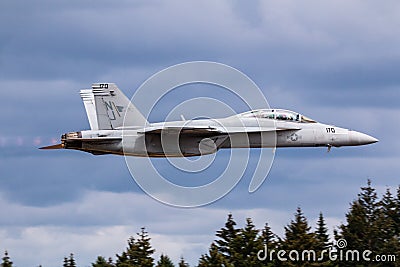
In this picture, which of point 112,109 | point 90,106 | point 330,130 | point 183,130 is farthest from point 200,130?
point 90,106

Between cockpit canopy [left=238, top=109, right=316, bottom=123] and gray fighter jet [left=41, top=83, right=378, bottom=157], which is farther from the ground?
cockpit canopy [left=238, top=109, right=316, bottom=123]

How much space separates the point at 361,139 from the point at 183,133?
31.9 feet

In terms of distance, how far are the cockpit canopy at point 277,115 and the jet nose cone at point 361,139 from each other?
220cm

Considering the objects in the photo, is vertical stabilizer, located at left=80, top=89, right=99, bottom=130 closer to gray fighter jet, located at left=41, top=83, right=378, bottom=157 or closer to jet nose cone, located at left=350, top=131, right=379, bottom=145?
gray fighter jet, located at left=41, top=83, right=378, bottom=157

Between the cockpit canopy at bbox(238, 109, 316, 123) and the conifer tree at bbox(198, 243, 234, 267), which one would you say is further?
the conifer tree at bbox(198, 243, 234, 267)

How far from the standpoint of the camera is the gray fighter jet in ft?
204

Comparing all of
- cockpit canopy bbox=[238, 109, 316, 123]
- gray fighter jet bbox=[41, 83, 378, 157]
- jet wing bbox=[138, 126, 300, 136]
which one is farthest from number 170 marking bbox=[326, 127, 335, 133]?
jet wing bbox=[138, 126, 300, 136]

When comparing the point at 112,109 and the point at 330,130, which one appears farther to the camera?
the point at 330,130

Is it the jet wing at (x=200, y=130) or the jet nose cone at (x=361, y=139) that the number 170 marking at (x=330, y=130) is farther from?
the jet wing at (x=200, y=130)

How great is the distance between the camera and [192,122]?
6219 cm

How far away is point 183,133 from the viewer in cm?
6222

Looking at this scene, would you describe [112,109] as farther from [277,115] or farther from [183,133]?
[277,115]

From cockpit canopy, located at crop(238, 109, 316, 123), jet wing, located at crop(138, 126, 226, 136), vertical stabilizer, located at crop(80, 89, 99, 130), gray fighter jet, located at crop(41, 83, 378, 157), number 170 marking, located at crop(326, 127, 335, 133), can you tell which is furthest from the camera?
vertical stabilizer, located at crop(80, 89, 99, 130)

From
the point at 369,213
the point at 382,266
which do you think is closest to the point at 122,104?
the point at 382,266
